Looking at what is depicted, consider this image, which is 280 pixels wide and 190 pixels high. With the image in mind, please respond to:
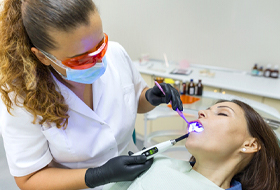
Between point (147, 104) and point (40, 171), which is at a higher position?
point (147, 104)

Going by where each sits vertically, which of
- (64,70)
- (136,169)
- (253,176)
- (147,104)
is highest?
(64,70)

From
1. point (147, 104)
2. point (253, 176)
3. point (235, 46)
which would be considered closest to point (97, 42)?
point (147, 104)

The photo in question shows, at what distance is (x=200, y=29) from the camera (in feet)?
8.64

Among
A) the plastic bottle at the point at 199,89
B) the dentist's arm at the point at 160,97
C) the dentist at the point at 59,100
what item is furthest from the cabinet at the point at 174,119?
the dentist at the point at 59,100

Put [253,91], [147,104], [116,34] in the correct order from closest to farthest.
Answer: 1. [147,104]
2. [253,91]
3. [116,34]

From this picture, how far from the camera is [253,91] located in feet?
6.29

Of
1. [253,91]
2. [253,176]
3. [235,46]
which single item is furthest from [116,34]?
[253,176]

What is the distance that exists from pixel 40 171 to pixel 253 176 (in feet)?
3.34

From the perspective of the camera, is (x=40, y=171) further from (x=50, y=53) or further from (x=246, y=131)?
(x=246, y=131)

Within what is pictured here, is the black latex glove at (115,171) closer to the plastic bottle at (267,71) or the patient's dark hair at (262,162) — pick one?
the patient's dark hair at (262,162)

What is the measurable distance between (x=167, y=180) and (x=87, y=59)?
2.09 feet

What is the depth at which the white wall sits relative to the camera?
2254mm

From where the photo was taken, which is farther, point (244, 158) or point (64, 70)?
point (244, 158)

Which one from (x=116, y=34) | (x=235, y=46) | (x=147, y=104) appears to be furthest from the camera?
(x=116, y=34)
